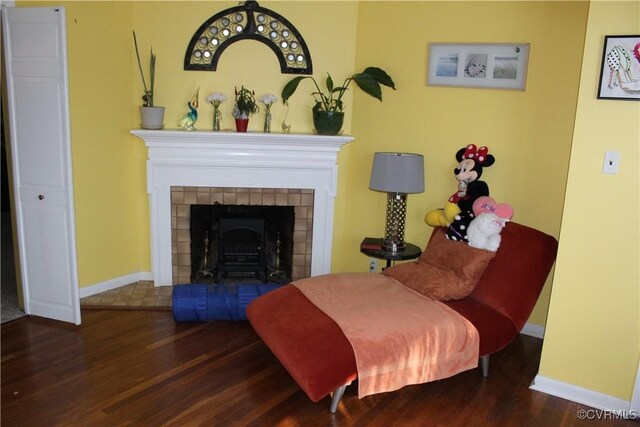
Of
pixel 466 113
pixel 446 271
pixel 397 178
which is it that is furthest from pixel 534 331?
pixel 466 113

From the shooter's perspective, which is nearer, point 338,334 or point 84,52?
point 338,334

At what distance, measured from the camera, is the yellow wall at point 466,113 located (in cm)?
330

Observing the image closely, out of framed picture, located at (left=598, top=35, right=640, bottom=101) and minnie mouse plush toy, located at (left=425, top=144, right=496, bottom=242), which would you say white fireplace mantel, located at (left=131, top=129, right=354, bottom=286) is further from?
framed picture, located at (left=598, top=35, right=640, bottom=101)

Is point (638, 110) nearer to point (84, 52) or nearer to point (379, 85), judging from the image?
point (379, 85)

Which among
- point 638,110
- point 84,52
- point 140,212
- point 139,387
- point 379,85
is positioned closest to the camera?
point 638,110

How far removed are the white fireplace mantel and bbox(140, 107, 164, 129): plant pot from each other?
7cm

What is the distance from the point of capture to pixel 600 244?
2590 millimetres

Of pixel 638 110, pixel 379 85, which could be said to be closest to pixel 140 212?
pixel 379 85

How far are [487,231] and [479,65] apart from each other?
1169 millimetres

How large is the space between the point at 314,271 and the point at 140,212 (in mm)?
1424

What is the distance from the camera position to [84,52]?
362 centimetres

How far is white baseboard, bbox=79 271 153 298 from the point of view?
3.89 metres

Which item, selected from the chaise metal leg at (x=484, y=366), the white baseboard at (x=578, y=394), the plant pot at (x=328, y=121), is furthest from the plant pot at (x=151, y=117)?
the white baseboard at (x=578, y=394)

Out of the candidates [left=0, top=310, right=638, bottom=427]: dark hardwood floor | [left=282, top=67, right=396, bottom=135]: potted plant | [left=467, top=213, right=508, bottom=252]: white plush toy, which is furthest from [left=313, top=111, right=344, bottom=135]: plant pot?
[left=0, top=310, right=638, bottom=427]: dark hardwood floor
